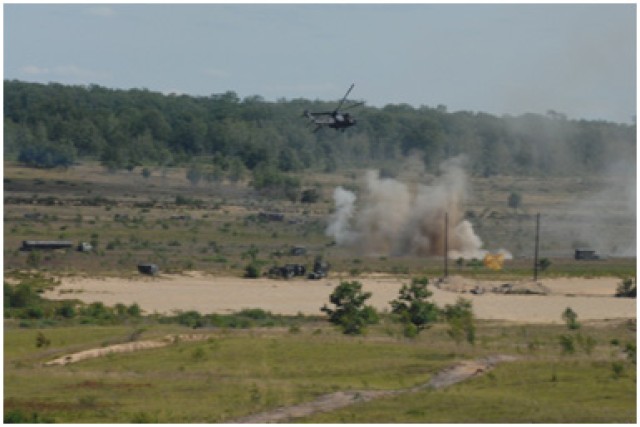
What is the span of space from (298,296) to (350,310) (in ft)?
51.0

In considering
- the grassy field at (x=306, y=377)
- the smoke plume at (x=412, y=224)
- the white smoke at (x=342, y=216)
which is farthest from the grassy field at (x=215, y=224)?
the grassy field at (x=306, y=377)

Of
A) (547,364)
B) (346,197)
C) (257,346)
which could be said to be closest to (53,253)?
(346,197)

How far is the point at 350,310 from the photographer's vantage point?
8250 centimetres

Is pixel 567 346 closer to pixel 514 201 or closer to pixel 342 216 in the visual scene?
pixel 342 216

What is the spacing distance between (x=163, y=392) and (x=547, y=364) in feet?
50.6

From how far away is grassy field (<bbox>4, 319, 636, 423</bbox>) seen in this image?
52812 mm

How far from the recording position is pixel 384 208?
414 feet

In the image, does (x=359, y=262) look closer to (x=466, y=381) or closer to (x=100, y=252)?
(x=100, y=252)

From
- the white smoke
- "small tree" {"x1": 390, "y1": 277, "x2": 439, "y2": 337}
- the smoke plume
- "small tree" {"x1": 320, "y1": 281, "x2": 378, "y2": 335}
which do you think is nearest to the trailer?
the smoke plume

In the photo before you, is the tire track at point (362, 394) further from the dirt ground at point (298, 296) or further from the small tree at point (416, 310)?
the dirt ground at point (298, 296)

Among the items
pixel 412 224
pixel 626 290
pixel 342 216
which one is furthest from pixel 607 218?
pixel 626 290

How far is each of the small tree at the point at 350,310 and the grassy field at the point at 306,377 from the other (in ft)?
6.49

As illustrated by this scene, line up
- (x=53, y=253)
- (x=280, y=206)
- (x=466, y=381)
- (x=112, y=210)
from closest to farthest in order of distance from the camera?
(x=466, y=381) → (x=53, y=253) → (x=112, y=210) → (x=280, y=206)

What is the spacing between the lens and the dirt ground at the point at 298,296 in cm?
9100
